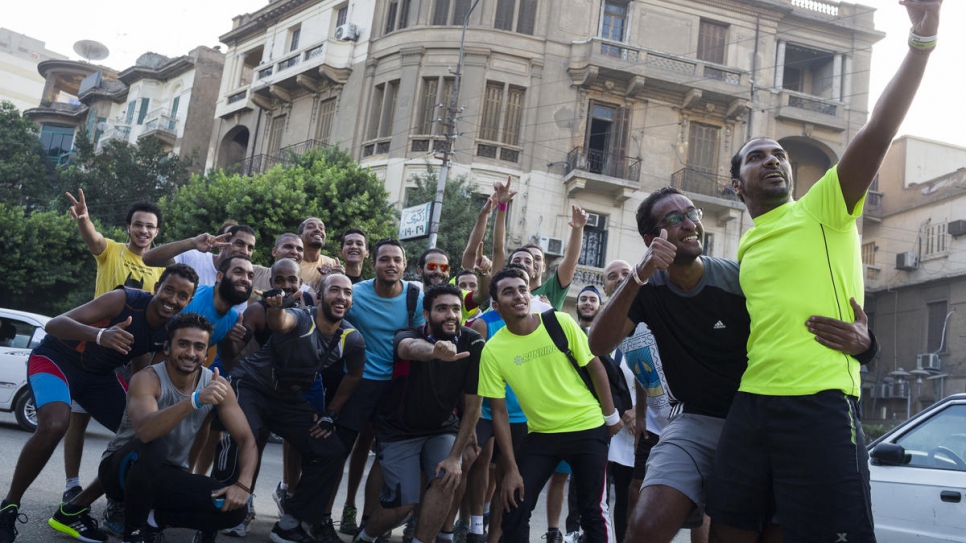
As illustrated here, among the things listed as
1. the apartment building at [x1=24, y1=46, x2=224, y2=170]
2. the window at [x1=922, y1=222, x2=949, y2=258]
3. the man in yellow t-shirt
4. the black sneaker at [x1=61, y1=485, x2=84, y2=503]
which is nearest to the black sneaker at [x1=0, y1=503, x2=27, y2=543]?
the black sneaker at [x1=61, y1=485, x2=84, y2=503]

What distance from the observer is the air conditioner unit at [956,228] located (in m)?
26.6

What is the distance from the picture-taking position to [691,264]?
340 centimetres

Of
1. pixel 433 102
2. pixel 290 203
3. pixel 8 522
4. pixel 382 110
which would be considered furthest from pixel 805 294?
pixel 382 110

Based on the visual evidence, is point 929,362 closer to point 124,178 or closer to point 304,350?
point 304,350

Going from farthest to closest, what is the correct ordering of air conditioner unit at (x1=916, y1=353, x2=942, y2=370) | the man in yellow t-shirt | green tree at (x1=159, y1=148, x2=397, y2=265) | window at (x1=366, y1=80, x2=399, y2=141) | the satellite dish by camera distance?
the satellite dish
air conditioner unit at (x1=916, y1=353, x2=942, y2=370)
window at (x1=366, y1=80, x2=399, y2=141)
green tree at (x1=159, y1=148, x2=397, y2=265)
the man in yellow t-shirt

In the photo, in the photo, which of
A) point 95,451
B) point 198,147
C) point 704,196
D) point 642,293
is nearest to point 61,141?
point 198,147

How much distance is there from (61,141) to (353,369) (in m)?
48.5

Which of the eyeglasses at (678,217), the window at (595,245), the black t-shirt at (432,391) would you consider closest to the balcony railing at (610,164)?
the window at (595,245)

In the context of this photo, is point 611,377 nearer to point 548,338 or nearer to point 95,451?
point 548,338

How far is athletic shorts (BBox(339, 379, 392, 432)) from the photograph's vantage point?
604 centimetres

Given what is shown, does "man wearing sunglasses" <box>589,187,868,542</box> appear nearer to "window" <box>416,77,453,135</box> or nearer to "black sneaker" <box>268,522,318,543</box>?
"black sneaker" <box>268,522,318,543</box>

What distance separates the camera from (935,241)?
2809cm

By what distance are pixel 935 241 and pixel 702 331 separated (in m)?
28.9

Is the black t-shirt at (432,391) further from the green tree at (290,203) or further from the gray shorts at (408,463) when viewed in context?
the green tree at (290,203)
